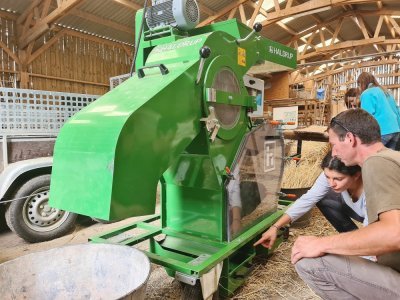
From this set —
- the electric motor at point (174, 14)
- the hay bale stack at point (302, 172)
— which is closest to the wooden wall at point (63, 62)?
the hay bale stack at point (302, 172)

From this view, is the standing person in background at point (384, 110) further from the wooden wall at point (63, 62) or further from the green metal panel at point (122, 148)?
the wooden wall at point (63, 62)

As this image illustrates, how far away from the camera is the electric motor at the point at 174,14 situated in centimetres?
183

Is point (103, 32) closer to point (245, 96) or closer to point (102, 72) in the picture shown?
point (102, 72)

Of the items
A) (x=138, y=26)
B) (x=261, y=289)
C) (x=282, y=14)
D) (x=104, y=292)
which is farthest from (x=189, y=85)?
(x=282, y=14)

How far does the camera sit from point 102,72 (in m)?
10.2

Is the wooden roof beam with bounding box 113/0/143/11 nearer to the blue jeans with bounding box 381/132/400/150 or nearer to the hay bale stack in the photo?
the hay bale stack

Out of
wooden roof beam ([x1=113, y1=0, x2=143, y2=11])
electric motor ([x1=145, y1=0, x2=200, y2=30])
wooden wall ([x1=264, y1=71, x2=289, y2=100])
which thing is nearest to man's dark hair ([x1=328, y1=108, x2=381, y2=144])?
electric motor ([x1=145, y1=0, x2=200, y2=30])

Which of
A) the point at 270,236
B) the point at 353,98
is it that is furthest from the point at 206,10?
the point at 270,236

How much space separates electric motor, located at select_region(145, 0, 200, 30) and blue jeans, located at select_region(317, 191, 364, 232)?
1533mm

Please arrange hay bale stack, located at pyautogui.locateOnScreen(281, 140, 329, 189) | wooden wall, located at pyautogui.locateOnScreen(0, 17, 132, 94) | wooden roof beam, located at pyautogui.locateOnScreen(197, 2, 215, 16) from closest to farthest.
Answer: hay bale stack, located at pyautogui.locateOnScreen(281, 140, 329, 189) → wooden wall, located at pyautogui.locateOnScreen(0, 17, 132, 94) → wooden roof beam, located at pyautogui.locateOnScreen(197, 2, 215, 16)

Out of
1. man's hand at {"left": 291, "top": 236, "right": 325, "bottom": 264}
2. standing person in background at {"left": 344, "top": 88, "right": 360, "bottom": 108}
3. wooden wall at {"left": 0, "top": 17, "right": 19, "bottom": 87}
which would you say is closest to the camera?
man's hand at {"left": 291, "top": 236, "right": 325, "bottom": 264}

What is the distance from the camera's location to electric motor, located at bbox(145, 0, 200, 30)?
6.01ft

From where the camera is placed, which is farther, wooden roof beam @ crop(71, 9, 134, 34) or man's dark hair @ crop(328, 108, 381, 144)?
wooden roof beam @ crop(71, 9, 134, 34)

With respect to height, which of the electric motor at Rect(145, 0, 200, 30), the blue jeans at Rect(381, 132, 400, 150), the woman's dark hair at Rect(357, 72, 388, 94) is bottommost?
the blue jeans at Rect(381, 132, 400, 150)
